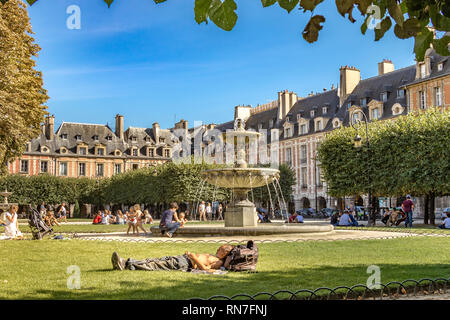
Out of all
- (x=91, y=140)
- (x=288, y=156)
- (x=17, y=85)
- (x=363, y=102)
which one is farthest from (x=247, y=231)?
(x=91, y=140)

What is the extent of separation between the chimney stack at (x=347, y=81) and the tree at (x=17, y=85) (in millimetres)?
35194

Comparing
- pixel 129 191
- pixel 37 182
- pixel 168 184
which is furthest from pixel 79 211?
pixel 168 184

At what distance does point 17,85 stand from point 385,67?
41.6 meters

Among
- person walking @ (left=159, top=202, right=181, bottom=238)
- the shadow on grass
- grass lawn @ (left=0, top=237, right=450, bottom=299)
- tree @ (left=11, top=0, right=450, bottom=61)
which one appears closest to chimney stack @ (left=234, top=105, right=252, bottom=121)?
person walking @ (left=159, top=202, right=181, bottom=238)

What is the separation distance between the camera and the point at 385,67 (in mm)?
52625

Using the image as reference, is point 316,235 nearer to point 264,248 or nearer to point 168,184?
point 264,248

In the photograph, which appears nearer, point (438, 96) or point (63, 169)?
point (438, 96)

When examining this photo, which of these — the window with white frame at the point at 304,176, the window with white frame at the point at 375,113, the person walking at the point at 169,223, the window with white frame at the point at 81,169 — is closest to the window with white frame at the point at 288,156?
the window with white frame at the point at 304,176

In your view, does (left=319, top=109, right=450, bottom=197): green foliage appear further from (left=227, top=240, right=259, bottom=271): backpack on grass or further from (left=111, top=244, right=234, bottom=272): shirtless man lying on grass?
(left=111, top=244, right=234, bottom=272): shirtless man lying on grass

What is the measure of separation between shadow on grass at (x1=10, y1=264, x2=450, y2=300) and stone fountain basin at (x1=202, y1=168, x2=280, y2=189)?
7800mm

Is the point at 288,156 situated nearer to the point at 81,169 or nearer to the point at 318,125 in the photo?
the point at 318,125

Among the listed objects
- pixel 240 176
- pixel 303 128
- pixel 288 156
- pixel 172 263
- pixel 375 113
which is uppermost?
pixel 375 113

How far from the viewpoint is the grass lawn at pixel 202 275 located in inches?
259
